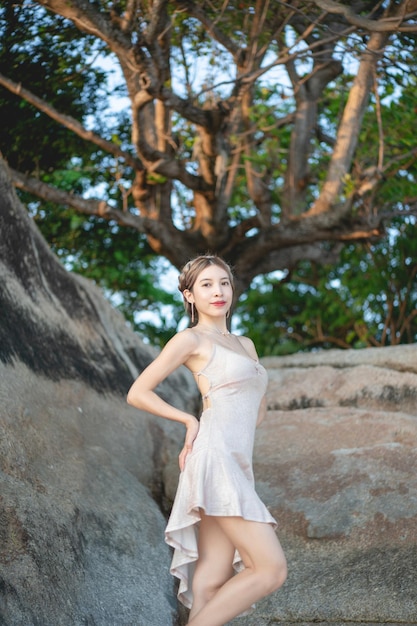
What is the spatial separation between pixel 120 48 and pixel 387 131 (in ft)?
14.0

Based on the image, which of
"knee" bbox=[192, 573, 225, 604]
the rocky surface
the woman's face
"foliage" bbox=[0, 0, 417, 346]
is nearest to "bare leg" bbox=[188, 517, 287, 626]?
"knee" bbox=[192, 573, 225, 604]

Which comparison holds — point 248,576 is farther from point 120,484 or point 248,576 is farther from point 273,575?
point 120,484

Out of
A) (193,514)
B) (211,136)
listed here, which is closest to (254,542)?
(193,514)

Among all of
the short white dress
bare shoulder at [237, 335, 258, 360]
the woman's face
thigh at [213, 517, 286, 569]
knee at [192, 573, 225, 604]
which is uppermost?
the woman's face

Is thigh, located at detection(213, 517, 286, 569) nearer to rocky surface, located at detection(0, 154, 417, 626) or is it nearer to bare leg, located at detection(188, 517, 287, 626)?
bare leg, located at detection(188, 517, 287, 626)

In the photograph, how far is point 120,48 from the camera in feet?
22.5

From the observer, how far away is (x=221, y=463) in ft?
11.7

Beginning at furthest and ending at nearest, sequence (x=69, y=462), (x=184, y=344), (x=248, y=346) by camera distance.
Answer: (x=69, y=462) < (x=248, y=346) < (x=184, y=344)

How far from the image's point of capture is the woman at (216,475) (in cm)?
344

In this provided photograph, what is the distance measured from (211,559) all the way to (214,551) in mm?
38

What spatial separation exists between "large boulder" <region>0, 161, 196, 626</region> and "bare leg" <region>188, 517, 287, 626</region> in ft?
2.47

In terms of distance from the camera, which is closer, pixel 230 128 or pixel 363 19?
pixel 363 19

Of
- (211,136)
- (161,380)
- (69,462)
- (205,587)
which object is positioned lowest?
(205,587)

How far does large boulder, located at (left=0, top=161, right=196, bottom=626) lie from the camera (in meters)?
3.88
